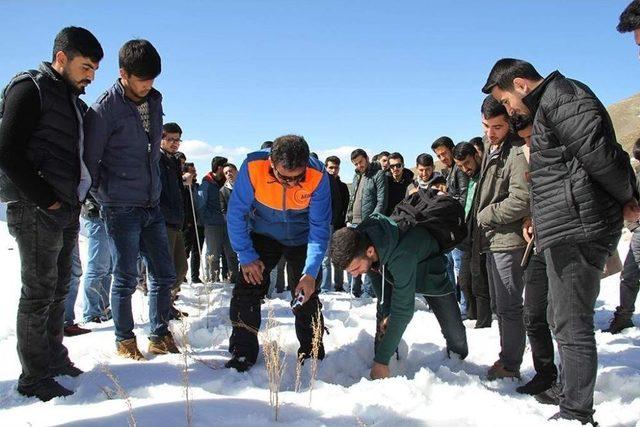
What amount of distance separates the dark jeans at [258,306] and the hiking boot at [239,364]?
0.04 meters

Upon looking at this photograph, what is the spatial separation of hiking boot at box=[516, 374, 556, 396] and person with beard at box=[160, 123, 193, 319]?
307 centimetres

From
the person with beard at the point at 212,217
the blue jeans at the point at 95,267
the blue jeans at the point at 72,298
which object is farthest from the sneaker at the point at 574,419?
the person with beard at the point at 212,217

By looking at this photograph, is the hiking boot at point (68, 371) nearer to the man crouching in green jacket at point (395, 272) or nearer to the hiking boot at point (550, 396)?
the man crouching in green jacket at point (395, 272)

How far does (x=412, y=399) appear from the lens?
2.67 metres

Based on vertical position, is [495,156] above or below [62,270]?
above

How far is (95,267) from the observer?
4.67m

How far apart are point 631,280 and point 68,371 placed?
5287 mm

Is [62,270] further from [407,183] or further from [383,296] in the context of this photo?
[407,183]

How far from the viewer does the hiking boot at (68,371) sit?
292 cm

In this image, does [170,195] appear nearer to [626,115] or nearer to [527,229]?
[527,229]

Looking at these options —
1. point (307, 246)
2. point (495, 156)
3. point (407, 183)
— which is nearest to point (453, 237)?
point (495, 156)

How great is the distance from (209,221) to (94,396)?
5.33m

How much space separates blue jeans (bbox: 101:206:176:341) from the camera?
10.5 feet

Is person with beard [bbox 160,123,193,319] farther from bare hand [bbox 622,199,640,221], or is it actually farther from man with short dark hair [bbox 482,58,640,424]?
bare hand [bbox 622,199,640,221]
